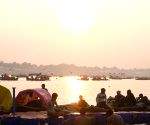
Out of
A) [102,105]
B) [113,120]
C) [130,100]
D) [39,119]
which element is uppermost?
[130,100]

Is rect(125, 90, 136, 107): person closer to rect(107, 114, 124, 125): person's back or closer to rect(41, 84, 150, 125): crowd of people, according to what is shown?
rect(41, 84, 150, 125): crowd of people

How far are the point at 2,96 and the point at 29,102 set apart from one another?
481cm

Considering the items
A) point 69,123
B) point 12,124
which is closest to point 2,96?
point 12,124

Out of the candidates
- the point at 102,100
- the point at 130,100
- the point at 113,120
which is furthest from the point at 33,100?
the point at 113,120

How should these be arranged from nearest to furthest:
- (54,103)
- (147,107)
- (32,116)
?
(54,103), (32,116), (147,107)

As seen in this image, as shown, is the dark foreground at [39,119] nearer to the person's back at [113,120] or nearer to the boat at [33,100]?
the boat at [33,100]

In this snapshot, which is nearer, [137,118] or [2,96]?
[2,96]

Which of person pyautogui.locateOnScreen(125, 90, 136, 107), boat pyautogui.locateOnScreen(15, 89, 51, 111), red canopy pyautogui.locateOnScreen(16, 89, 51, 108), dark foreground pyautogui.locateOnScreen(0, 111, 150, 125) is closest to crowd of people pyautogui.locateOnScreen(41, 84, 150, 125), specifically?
person pyautogui.locateOnScreen(125, 90, 136, 107)

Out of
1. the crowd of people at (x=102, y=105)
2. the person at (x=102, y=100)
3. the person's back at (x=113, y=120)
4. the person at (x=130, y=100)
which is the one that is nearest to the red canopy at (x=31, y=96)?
the crowd of people at (x=102, y=105)

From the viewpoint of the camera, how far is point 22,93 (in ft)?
102

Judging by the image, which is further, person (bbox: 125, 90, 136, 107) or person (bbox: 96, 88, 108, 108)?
person (bbox: 125, 90, 136, 107)

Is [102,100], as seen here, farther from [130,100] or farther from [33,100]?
[33,100]

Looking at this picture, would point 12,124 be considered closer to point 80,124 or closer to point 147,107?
point 80,124

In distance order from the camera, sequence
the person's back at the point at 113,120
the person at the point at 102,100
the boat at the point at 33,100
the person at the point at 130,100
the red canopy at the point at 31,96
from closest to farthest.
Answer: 1. the person's back at the point at 113,120
2. the person at the point at 102,100
3. the boat at the point at 33,100
4. the red canopy at the point at 31,96
5. the person at the point at 130,100
